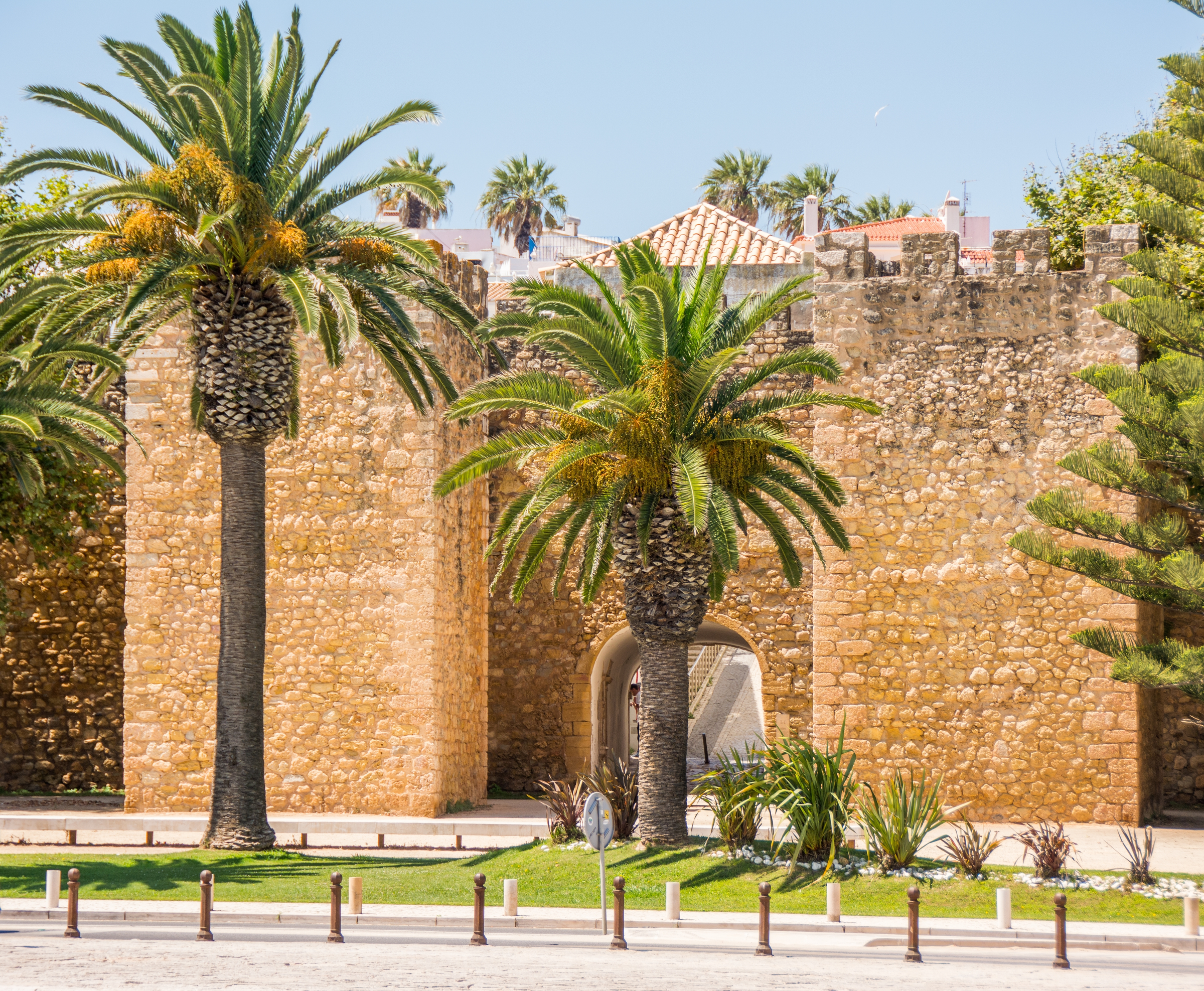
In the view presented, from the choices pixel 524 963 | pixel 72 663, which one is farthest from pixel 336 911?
pixel 72 663

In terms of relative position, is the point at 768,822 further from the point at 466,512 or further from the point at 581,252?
the point at 581,252

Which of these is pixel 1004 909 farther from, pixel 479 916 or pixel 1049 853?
pixel 479 916

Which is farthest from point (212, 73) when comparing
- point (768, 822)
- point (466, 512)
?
point (768, 822)

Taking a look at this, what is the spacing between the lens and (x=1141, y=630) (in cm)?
1486

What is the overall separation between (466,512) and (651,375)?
16.9 feet

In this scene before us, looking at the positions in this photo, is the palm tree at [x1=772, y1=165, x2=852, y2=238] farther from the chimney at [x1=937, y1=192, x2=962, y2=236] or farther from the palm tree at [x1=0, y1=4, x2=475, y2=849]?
the palm tree at [x1=0, y1=4, x2=475, y2=849]

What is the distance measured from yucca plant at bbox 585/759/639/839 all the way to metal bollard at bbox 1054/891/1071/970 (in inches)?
178

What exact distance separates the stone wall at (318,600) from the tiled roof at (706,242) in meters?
5.45

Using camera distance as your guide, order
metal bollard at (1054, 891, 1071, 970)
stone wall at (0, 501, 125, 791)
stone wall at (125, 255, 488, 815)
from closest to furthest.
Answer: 1. metal bollard at (1054, 891, 1071, 970)
2. stone wall at (125, 255, 488, 815)
3. stone wall at (0, 501, 125, 791)

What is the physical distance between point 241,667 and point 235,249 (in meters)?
4.02

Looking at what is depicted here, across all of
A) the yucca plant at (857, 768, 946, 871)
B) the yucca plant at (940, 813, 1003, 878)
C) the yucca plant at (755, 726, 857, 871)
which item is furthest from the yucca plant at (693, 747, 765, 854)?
the yucca plant at (940, 813, 1003, 878)

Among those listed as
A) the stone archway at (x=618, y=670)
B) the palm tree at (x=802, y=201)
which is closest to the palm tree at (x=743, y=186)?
the palm tree at (x=802, y=201)

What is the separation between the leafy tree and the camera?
13.0 metres

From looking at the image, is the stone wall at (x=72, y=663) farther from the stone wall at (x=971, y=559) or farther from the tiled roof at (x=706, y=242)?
the stone wall at (x=971, y=559)
